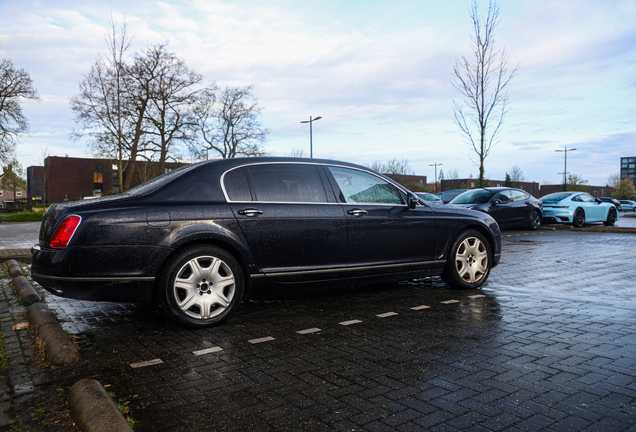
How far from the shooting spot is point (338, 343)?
414 cm

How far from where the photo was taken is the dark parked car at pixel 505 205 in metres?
16.0

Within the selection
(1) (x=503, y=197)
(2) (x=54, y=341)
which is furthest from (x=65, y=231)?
(1) (x=503, y=197)

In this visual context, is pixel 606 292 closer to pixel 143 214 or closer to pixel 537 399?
pixel 537 399

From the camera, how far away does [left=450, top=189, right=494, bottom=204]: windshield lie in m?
16.2

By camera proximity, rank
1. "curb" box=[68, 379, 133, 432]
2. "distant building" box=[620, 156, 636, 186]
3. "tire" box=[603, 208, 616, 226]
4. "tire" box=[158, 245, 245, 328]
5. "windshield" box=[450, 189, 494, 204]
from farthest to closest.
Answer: "distant building" box=[620, 156, 636, 186] → "tire" box=[603, 208, 616, 226] → "windshield" box=[450, 189, 494, 204] → "tire" box=[158, 245, 245, 328] → "curb" box=[68, 379, 133, 432]

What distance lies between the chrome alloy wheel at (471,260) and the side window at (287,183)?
7.18ft

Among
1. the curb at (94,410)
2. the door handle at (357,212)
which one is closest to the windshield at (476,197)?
the door handle at (357,212)

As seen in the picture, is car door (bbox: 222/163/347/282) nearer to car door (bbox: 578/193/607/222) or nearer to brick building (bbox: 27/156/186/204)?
car door (bbox: 578/193/607/222)

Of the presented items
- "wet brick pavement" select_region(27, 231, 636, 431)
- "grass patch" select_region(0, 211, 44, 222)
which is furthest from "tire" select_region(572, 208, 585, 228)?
"grass patch" select_region(0, 211, 44, 222)

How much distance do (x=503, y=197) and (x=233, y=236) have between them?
13.6m

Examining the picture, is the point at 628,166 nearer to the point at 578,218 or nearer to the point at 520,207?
the point at 578,218

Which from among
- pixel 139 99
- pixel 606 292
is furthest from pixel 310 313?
pixel 139 99

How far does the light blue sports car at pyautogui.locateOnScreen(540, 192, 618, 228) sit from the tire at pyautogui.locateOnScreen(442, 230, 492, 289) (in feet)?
43.7

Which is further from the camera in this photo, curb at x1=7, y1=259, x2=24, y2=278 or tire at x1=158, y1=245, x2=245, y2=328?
curb at x1=7, y1=259, x2=24, y2=278
